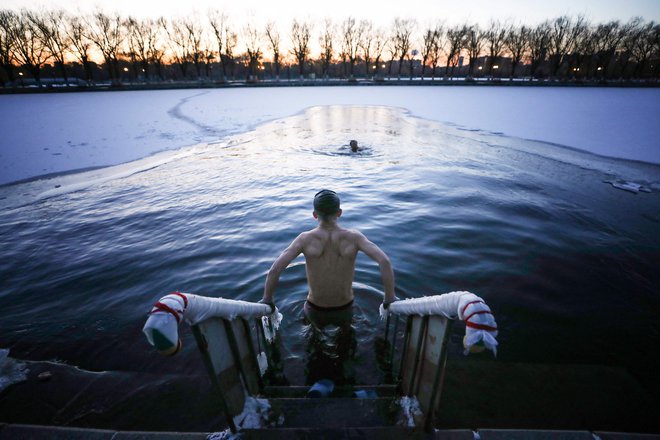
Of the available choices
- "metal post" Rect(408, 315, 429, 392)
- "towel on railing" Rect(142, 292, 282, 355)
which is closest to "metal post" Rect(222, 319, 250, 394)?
"towel on railing" Rect(142, 292, 282, 355)

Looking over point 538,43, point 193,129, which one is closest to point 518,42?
point 538,43

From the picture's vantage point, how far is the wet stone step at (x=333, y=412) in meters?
2.21

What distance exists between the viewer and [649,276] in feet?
16.7

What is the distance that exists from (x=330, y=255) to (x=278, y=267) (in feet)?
1.86

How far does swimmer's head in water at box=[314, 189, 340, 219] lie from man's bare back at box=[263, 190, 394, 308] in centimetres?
1

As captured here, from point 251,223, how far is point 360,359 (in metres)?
4.80

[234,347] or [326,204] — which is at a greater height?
[326,204]

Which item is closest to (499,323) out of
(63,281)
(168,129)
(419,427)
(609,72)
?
(419,427)

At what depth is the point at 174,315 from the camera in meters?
1.47

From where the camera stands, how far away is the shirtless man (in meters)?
2.95

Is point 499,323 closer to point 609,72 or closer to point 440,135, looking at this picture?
point 440,135

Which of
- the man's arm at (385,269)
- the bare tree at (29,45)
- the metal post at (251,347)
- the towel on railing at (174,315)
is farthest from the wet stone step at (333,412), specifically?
the bare tree at (29,45)

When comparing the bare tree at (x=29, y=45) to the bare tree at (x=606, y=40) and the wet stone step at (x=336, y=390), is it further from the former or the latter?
the bare tree at (x=606, y=40)

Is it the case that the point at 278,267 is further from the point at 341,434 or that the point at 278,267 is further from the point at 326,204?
the point at 341,434
